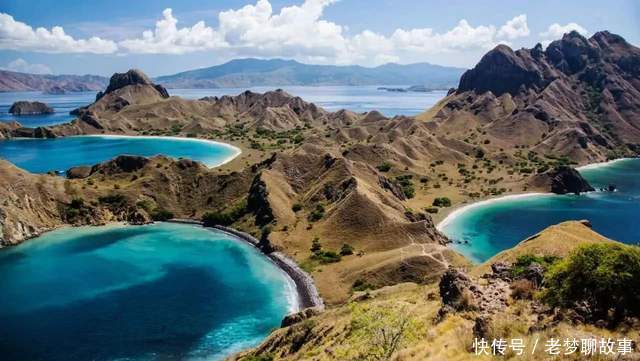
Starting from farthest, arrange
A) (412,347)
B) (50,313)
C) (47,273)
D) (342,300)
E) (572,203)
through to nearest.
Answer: (572,203) → (47,273) → (342,300) → (50,313) → (412,347)

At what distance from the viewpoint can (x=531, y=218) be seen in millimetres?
165875

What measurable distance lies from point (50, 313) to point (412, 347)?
76069 millimetres

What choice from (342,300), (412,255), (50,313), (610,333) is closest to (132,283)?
(50,313)

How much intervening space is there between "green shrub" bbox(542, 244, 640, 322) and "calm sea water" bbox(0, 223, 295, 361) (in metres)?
53.7

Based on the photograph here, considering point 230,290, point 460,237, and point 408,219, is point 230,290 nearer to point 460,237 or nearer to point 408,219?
point 408,219

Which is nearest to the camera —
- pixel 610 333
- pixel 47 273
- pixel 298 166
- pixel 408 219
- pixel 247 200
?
pixel 610 333

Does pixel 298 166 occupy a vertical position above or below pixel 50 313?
above

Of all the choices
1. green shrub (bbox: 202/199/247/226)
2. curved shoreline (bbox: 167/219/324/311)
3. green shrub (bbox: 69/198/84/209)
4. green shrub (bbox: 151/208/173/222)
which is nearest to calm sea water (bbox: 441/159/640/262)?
curved shoreline (bbox: 167/219/324/311)

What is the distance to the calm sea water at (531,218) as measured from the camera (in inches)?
5531

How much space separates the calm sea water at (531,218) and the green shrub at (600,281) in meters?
86.7

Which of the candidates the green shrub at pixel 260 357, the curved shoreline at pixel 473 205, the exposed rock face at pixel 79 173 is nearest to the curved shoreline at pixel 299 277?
the green shrub at pixel 260 357

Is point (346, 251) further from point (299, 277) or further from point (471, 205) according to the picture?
point (471, 205)

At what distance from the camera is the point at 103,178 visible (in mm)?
167750

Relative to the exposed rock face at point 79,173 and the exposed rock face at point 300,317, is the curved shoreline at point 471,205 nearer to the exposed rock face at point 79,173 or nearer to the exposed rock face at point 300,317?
the exposed rock face at point 300,317
